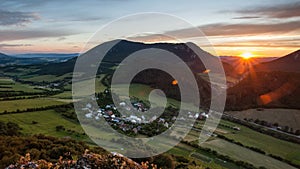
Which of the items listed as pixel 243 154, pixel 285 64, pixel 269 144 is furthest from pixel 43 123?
pixel 285 64

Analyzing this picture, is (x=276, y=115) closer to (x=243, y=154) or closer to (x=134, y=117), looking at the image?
(x=243, y=154)

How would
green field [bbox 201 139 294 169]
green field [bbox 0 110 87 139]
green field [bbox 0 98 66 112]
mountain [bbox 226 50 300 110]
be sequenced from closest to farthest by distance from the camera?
1. green field [bbox 201 139 294 169]
2. green field [bbox 0 110 87 139]
3. green field [bbox 0 98 66 112]
4. mountain [bbox 226 50 300 110]

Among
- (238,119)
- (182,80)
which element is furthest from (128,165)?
(182,80)

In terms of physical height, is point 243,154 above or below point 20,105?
below

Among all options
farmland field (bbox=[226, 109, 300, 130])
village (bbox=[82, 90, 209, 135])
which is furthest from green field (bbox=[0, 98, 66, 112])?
farmland field (bbox=[226, 109, 300, 130])

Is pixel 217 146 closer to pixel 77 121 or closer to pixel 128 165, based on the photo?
pixel 77 121

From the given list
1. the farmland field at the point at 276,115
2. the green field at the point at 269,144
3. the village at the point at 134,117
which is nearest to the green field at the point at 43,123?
the village at the point at 134,117

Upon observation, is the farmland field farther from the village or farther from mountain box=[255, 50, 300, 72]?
mountain box=[255, 50, 300, 72]

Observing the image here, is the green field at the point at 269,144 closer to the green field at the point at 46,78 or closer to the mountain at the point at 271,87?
the mountain at the point at 271,87
